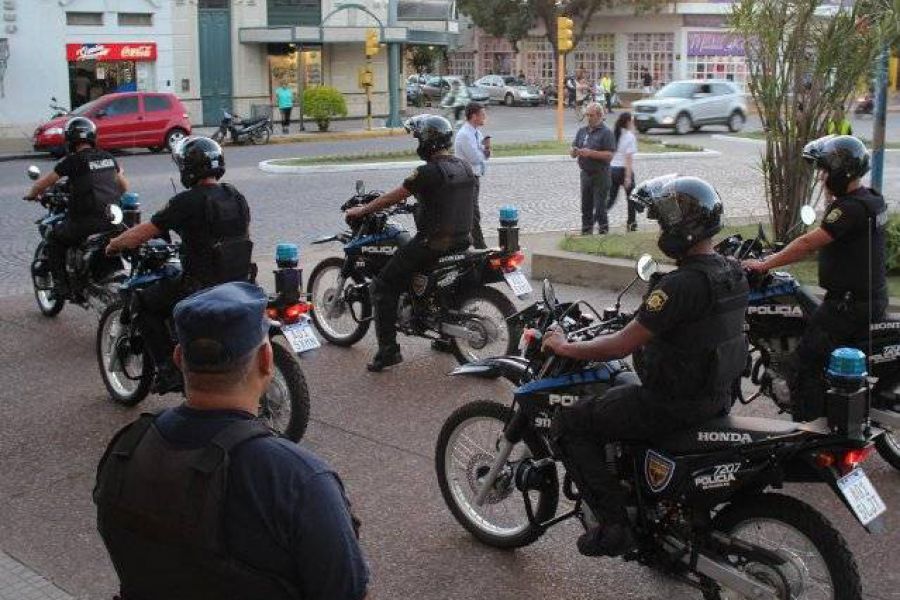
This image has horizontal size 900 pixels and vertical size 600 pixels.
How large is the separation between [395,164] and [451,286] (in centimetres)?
1574

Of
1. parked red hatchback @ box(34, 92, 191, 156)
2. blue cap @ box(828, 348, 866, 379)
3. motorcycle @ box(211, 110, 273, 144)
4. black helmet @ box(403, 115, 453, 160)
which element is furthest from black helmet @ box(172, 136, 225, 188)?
motorcycle @ box(211, 110, 273, 144)

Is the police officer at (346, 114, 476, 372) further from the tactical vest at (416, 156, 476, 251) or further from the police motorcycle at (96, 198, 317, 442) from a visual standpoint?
the police motorcycle at (96, 198, 317, 442)

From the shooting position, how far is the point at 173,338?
23.6 feet

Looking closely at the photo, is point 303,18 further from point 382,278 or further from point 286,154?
point 382,278

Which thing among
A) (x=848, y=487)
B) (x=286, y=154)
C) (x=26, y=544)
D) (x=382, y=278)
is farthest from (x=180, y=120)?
(x=848, y=487)

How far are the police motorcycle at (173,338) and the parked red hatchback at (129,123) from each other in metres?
20.5

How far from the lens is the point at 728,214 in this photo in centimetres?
1582

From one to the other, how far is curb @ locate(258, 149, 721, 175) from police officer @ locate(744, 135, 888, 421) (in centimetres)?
1604

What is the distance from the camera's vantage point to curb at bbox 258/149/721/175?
22750mm

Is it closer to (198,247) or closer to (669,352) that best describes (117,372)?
(198,247)

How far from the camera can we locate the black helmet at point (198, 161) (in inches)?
271

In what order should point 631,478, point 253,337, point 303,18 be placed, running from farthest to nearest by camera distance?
point 303,18 < point 631,478 < point 253,337

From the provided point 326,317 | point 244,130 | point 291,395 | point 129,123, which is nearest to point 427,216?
point 326,317

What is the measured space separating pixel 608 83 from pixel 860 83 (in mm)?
41654
